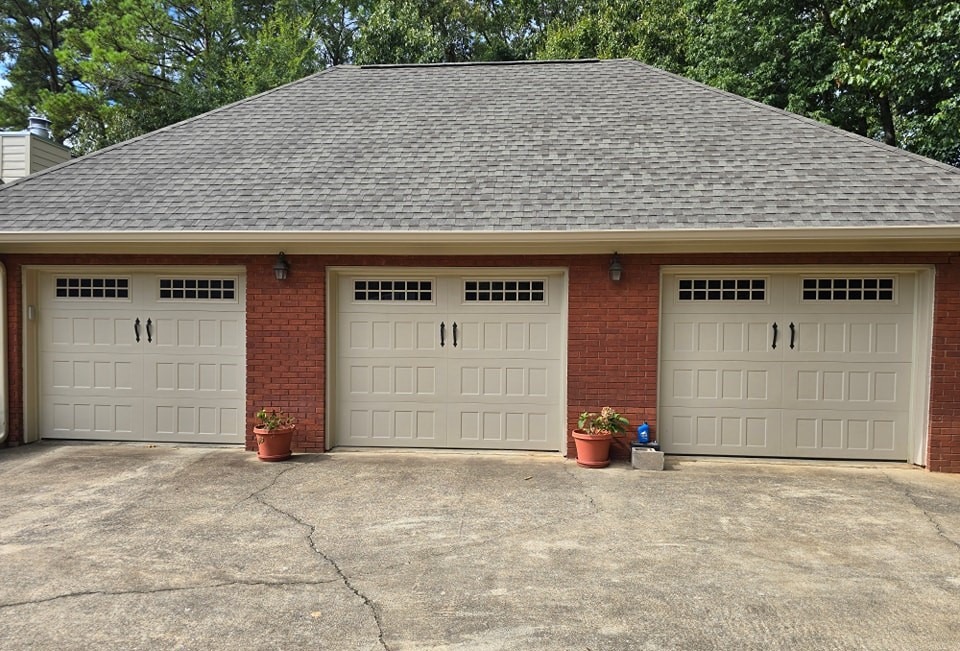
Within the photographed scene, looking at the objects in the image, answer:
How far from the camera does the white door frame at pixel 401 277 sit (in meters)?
7.27

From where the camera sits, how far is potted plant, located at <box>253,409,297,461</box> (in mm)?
7039

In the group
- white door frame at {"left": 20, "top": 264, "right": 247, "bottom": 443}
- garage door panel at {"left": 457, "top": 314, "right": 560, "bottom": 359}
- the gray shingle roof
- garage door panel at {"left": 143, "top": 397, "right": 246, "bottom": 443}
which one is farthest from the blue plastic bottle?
white door frame at {"left": 20, "top": 264, "right": 247, "bottom": 443}

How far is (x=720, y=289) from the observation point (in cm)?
716

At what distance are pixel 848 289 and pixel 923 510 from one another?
249cm

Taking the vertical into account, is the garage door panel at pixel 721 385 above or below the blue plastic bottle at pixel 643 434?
above

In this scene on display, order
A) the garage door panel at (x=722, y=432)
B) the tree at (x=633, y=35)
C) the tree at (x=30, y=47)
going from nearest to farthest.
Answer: the garage door panel at (x=722, y=432), the tree at (x=633, y=35), the tree at (x=30, y=47)

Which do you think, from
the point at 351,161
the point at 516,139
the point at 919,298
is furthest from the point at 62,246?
the point at 919,298

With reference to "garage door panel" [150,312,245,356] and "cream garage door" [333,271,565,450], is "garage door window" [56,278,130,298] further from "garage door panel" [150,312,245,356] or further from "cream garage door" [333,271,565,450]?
"cream garage door" [333,271,565,450]

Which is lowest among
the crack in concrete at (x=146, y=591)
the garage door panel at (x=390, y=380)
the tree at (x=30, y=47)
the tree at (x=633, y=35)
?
the crack in concrete at (x=146, y=591)

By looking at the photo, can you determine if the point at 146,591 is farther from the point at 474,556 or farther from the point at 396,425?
the point at 396,425

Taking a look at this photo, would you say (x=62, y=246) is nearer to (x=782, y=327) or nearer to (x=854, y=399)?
(x=782, y=327)

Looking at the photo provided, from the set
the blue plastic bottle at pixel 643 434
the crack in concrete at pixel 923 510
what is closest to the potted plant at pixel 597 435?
the blue plastic bottle at pixel 643 434

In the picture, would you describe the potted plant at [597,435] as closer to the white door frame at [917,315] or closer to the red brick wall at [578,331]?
the red brick wall at [578,331]

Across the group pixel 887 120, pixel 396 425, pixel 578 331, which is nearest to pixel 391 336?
pixel 396 425
